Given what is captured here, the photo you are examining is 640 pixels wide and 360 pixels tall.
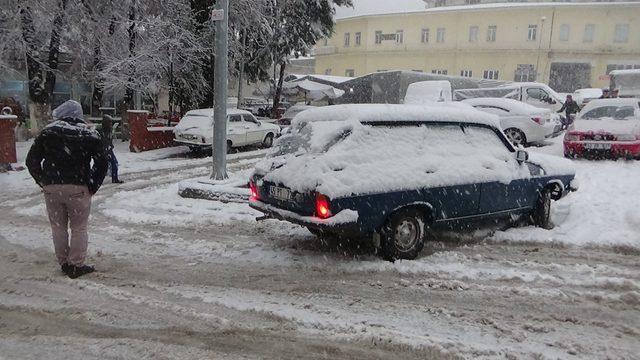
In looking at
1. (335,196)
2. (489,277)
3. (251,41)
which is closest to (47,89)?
(251,41)

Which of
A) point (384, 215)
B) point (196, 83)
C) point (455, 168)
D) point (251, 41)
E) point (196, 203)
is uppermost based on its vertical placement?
point (251, 41)

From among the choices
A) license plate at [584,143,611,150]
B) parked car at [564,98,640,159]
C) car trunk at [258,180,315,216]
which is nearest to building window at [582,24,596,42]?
parked car at [564,98,640,159]

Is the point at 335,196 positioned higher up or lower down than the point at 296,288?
higher up

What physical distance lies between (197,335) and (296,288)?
1.30 metres

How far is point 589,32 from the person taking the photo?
4584 centimetres

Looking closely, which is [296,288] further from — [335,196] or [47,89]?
[47,89]

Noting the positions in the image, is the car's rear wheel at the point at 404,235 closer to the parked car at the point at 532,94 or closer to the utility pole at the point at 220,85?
the utility pole at the point at 220,85

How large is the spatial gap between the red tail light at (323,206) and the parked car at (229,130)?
1126 cm

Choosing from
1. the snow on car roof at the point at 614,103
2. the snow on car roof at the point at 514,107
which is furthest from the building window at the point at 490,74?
the snow on car roof at the point at 614,103

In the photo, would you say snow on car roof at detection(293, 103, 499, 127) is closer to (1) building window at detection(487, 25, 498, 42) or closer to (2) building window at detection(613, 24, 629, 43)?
(1) building window at detection(487, 25, 498, 42)

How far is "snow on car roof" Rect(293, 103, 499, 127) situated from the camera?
19.0 feet

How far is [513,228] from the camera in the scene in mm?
7262

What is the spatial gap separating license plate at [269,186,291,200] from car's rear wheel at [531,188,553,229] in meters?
3.76

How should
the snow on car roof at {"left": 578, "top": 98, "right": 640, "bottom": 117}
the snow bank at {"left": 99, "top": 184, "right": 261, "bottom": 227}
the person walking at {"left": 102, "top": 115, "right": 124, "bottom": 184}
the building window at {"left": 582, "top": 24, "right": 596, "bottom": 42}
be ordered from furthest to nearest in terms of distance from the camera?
1. the building window at {"left": 582, "top": 24, "right": 596, "bottom": 42}
2. the snow on car roof at {"left": 578, "top": 98, "right": 640, "bottom": 117}
3. the person walking at {"left": 102, "top": 115, "right": 124, "bottom": 184}
4. the snow bank at {"left": 99, "top": 184, "right": 261, "bottom": 227}
